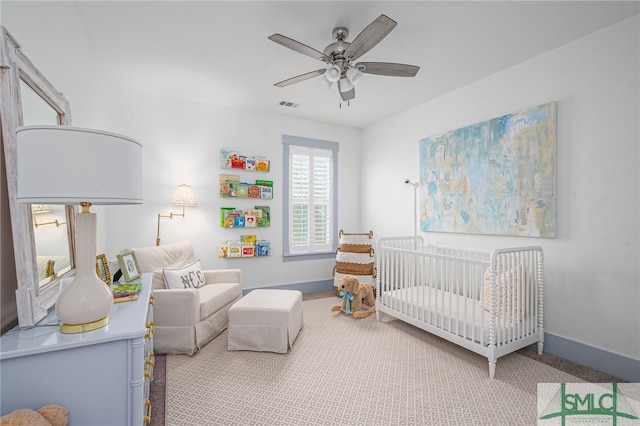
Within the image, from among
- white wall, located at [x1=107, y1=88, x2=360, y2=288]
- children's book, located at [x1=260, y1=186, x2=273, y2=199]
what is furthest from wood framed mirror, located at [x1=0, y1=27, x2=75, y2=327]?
children's book, located at [x1=260, y1=186, x2=273, y2=199]

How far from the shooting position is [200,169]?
3682 mm

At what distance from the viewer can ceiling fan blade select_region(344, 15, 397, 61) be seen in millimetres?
1626

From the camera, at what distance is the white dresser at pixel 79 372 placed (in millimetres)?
980

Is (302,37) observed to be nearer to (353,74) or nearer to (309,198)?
(353,74)

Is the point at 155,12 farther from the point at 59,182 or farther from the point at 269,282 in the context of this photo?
the point at 269,282

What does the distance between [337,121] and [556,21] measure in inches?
108

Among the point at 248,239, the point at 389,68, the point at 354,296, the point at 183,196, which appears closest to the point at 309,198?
the point at 248,239

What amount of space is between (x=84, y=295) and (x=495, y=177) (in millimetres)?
3192

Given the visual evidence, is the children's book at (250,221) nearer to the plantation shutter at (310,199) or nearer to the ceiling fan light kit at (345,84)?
the plantation shutter at (310,199)

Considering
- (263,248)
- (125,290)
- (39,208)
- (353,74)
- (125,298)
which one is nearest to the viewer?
(39,208)

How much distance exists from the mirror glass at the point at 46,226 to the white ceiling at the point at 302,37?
1057 millimetres

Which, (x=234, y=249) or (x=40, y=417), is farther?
(x=234, y=249)

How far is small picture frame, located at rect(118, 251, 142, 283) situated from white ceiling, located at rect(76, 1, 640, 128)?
1.70 m

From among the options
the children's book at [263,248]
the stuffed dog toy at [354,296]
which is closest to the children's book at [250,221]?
the children's book at [263,248]
